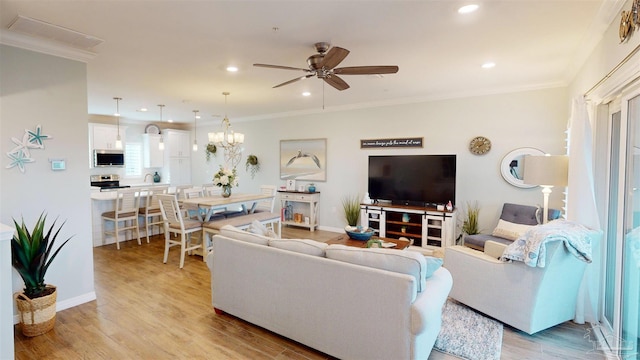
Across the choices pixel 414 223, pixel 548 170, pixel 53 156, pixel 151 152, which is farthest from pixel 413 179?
pixel 151 152

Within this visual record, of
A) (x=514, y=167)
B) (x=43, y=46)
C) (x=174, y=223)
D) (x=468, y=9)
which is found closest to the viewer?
(x=468, y=9)

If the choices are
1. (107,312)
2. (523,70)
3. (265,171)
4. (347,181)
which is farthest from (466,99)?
(107,312)

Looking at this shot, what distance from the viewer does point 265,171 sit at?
7672 mm

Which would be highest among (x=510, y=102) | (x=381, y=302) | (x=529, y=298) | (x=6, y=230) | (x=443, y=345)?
(x=510, y=102)

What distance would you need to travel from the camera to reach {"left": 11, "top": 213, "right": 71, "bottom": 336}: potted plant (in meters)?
2.64

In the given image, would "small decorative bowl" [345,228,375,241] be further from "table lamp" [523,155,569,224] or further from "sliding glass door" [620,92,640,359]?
"sliding glass door" [620,92,640,359]

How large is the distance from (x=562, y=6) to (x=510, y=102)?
2660 millimetres

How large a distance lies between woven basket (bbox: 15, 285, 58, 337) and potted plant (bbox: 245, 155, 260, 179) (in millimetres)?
5239

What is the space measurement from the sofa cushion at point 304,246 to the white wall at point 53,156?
7.37 feet

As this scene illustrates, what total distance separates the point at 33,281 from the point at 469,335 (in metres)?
3.83

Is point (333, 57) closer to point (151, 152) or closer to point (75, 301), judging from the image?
point (75, 301)

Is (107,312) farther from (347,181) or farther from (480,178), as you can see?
(480,178)

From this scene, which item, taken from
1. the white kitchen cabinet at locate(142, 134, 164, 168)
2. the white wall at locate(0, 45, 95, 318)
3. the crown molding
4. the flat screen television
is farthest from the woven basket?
the white kitchen cabinet at locate(142, 134, 164, 168)

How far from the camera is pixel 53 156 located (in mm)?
3064
